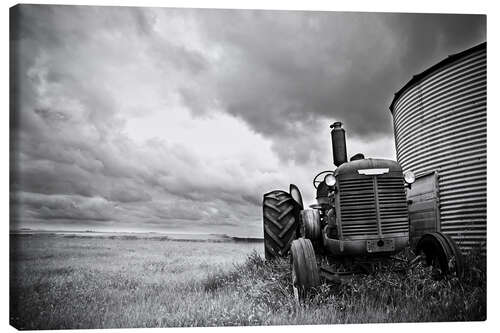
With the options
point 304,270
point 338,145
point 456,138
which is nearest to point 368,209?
point 304,270

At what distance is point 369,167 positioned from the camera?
4.28m

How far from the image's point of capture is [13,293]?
398 cm

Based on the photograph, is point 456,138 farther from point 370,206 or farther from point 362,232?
point 362,232

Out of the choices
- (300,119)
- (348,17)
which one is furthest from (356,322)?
(348,17)

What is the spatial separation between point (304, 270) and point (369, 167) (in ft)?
4.36

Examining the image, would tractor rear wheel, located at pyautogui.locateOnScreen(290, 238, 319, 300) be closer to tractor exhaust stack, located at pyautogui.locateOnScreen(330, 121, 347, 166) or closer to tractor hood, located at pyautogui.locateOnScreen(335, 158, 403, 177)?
tractor hood, located at pyautogui.locateOnScreen(335, 158, 403, 177)

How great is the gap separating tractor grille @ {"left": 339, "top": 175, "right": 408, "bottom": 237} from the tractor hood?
77mm

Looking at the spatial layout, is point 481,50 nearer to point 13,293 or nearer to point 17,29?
point 17,29

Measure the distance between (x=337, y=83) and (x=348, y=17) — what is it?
903 millimetres

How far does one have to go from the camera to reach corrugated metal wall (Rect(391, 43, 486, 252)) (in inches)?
211

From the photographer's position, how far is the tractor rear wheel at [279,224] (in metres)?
5.31

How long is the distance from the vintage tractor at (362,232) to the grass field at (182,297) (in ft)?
0.69

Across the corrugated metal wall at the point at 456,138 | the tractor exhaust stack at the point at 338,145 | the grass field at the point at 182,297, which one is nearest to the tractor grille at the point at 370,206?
the grass field at the point at 182,297

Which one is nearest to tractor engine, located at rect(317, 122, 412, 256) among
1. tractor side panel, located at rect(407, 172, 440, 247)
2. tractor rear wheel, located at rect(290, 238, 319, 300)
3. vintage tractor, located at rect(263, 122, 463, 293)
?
vintage tractor, located at rect(263, 122, 463, 293)
